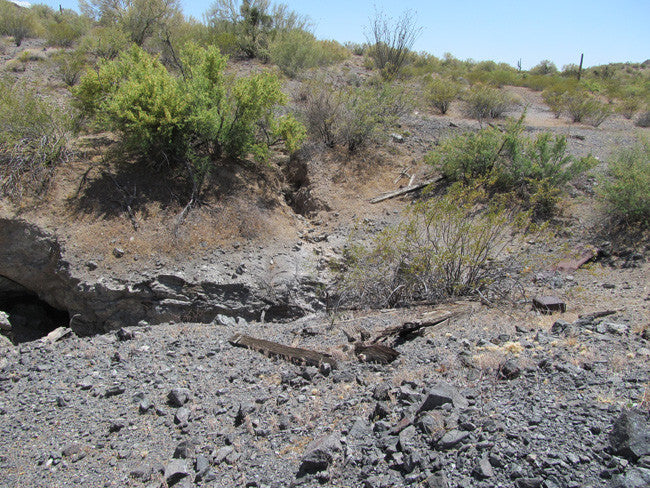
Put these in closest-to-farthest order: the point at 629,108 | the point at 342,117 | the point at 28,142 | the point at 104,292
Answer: the point at 104,292
the point at 28,142
the point at 342,117
the point at 629,108

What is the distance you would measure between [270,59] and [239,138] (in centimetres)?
812

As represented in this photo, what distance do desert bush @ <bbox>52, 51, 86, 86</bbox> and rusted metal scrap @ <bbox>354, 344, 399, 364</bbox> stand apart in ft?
32.6

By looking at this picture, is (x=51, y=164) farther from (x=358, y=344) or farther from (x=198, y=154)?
(x=358, y=344)

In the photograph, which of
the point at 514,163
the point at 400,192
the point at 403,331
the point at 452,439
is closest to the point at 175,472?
the point at 452,439

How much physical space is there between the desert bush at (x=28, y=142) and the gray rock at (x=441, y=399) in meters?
6.63

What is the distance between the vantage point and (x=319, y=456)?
2754mm

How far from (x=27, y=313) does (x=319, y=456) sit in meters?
6.47

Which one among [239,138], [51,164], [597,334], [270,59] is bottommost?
[597,334]

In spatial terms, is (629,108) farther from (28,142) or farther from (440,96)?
(28,142)

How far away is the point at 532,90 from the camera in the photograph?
889 inches

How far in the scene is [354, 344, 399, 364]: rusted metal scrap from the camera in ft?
13.7

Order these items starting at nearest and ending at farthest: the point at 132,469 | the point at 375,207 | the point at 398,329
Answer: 1. the point at 132,469
2. the point at 398,329
3. the point at 375,207

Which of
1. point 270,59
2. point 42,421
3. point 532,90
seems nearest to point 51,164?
point 42,421

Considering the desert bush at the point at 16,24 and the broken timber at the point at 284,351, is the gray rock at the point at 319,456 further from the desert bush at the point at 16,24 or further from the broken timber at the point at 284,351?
the desert bush at the point at 16,24
